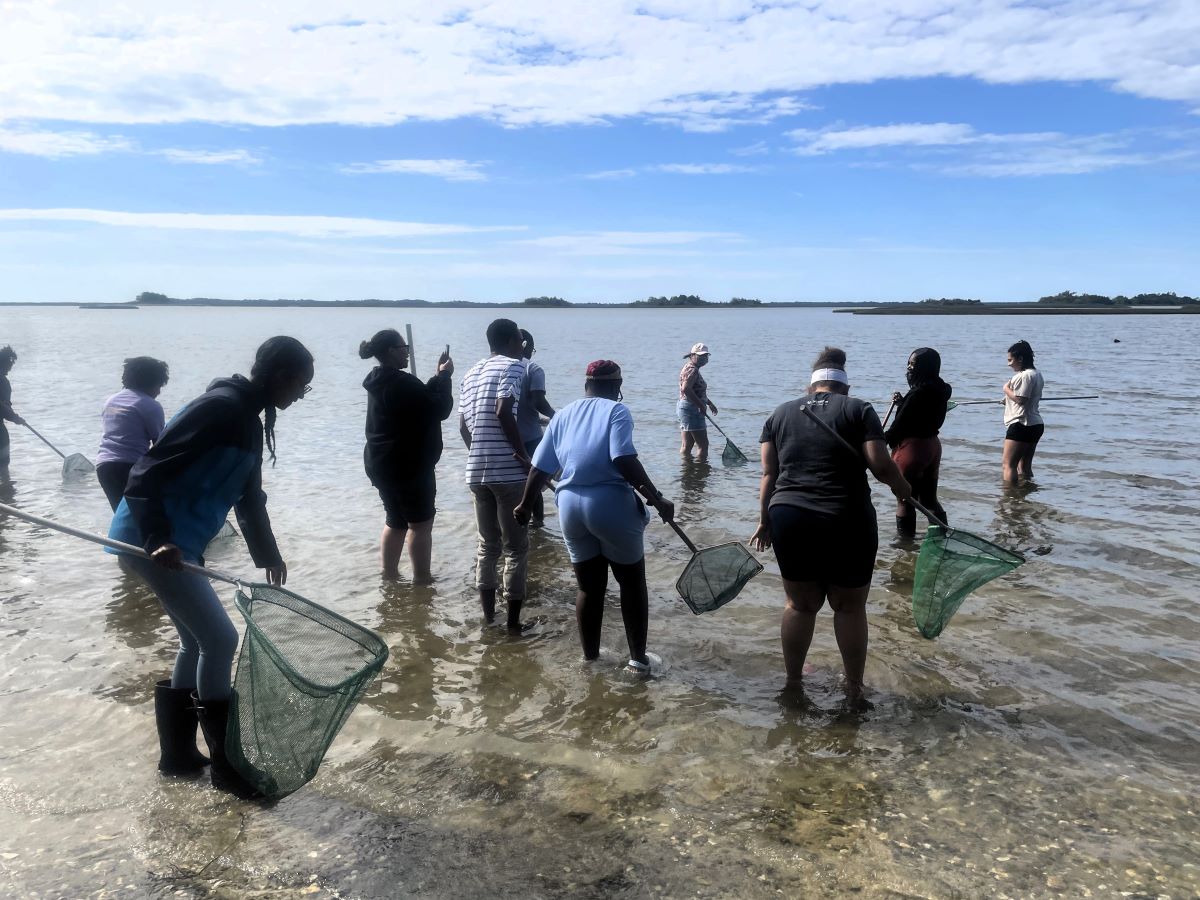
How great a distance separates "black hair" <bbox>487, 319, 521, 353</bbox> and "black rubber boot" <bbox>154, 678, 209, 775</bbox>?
302cm

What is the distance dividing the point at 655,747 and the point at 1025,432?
8.06 metres

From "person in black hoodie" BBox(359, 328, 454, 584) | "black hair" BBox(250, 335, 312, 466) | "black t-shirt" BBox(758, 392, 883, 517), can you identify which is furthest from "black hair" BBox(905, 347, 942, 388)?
"black hair" BBox(250, 335, 312, 466)

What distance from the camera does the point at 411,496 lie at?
648 centimetres

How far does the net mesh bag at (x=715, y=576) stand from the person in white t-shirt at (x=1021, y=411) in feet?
18.8

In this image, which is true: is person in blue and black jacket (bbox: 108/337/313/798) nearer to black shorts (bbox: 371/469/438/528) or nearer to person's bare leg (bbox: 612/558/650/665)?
person's bare leg (bbox: 612/558/650/665)

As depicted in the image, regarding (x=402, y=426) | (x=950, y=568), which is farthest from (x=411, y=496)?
(x=950, y=568)

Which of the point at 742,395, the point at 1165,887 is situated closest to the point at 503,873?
the point at 1165,887

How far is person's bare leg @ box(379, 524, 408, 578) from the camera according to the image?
7.05 metres

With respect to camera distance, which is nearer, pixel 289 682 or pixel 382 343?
pixel 289 682

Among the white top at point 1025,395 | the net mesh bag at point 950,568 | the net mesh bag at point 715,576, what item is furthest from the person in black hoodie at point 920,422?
the white top at point 1025,395

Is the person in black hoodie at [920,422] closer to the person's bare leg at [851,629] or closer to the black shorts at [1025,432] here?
the person's bare leg at [851,629]

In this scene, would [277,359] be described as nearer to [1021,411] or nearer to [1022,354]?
[1022,354]

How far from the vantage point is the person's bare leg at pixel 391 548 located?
23.1ft

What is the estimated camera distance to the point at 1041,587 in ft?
24.3
